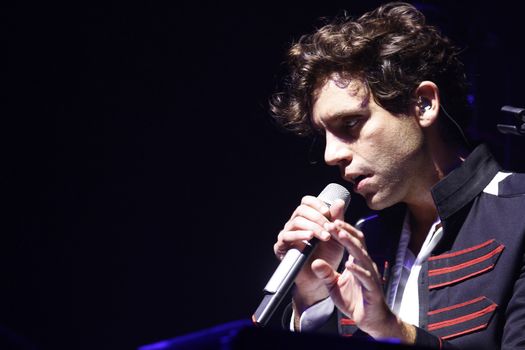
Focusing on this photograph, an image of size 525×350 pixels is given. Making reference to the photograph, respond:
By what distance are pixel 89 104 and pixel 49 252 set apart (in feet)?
1.91

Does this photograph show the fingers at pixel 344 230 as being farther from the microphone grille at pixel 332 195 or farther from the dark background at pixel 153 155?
the dark background at pixel 153 155

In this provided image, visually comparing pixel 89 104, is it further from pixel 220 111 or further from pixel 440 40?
pixel 440 40

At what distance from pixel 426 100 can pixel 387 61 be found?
0.16 m

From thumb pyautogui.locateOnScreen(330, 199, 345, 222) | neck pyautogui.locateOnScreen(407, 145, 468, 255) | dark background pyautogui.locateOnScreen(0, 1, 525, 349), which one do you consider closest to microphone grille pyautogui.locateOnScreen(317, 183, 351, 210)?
thumb pyautogui.locateOnScreen(330, 199, 345, 222)

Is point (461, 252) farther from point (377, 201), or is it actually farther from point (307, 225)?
point (307, 225)

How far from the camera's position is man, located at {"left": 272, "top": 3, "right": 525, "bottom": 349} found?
184 cm

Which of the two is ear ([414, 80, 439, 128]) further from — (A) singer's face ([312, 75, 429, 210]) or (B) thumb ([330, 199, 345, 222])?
(B) thumb ([330, 199, 345, 222])

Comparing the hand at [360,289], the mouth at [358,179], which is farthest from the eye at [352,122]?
the hand at [360,289]

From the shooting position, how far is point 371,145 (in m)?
2.05

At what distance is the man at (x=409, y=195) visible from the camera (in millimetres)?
1838

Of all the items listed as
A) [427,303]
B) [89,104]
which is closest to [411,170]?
[427,303]

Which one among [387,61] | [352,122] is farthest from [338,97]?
[387,61]

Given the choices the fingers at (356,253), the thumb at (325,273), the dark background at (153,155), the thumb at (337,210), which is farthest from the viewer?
the dark background at (153,155)

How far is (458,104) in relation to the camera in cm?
227
